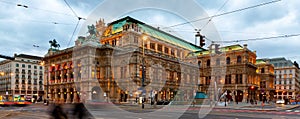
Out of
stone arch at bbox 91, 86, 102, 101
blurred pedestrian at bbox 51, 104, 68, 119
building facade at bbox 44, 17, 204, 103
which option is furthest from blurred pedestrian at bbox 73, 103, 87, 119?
stone arch at bbox 91, 86, 102, 101

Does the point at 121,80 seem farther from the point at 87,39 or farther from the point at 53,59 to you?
the point at 53,59

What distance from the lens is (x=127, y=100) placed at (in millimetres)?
62250

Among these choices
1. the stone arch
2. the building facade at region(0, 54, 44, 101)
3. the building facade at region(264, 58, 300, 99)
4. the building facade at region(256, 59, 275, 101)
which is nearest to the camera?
the stone arch

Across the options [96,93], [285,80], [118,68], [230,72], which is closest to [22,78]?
[96,93]

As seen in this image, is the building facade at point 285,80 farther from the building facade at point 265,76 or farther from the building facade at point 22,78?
the building facade at point 22,78

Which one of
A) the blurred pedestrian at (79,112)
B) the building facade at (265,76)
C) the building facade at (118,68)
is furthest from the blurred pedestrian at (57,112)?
the building facade at (265,76)

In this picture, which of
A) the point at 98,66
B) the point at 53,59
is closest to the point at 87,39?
the point at 98,66

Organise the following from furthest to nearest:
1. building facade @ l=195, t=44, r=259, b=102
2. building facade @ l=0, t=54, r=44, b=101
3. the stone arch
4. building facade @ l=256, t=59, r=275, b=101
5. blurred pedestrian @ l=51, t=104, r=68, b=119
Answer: building facade @ l=0, t=54, r=44, b=101 → building facade @ l=256, t=59, r=275, b=101 → building facade @ l=195, t=44, r=259, b=102 → the stone arch → blurred pedestrian @ l=51, t=104, r=68, b=119

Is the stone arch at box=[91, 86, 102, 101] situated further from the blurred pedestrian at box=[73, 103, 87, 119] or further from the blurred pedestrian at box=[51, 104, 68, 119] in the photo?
the blurred pedestrian at box=[73, 103, 87, 119]

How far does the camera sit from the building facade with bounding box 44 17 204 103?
6388cm

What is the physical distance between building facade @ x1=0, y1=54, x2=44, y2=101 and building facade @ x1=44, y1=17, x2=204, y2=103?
101 feet

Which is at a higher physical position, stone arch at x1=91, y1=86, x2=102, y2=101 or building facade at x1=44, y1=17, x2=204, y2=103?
building facade at x1=44, y1=17, x2=204, y2=103

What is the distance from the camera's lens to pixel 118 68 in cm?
6669

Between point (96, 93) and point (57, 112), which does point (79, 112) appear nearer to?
point (57, 112)
